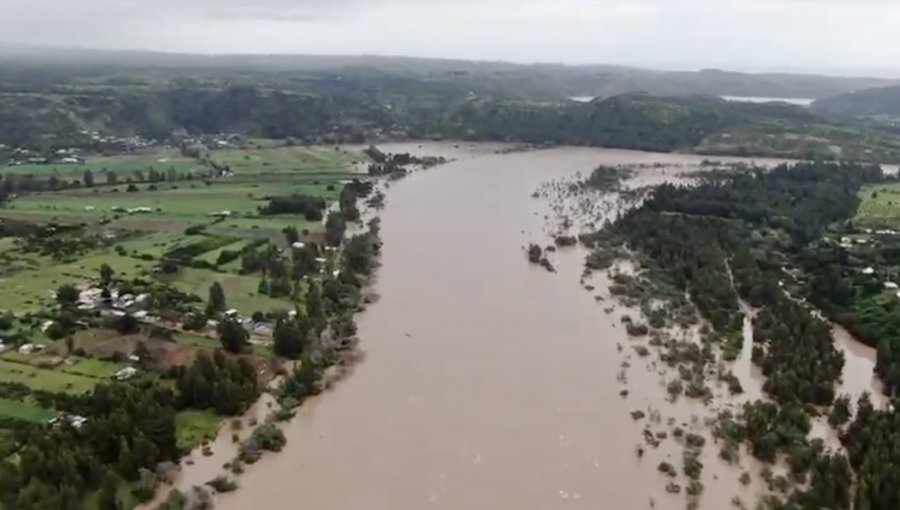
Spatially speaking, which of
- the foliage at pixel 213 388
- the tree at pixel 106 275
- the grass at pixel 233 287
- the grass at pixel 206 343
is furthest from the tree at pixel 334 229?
the foliage at pixel 213 388

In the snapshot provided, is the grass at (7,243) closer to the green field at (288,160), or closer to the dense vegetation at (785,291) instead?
the green field at (288,160)

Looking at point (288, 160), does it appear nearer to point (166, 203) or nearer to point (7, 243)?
point (166, 203)

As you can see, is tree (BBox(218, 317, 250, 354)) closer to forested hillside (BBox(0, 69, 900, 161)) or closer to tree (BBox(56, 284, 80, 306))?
tree (BBox(56, 284, 80, 306))

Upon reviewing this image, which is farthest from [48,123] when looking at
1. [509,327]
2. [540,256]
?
[509,327]

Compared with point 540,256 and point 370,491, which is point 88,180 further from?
point 370,491

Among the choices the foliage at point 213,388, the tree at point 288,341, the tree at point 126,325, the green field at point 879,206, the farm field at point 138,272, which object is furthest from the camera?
the green field at point 879,206

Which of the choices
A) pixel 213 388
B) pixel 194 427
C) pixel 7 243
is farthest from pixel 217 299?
pixel 7 243
